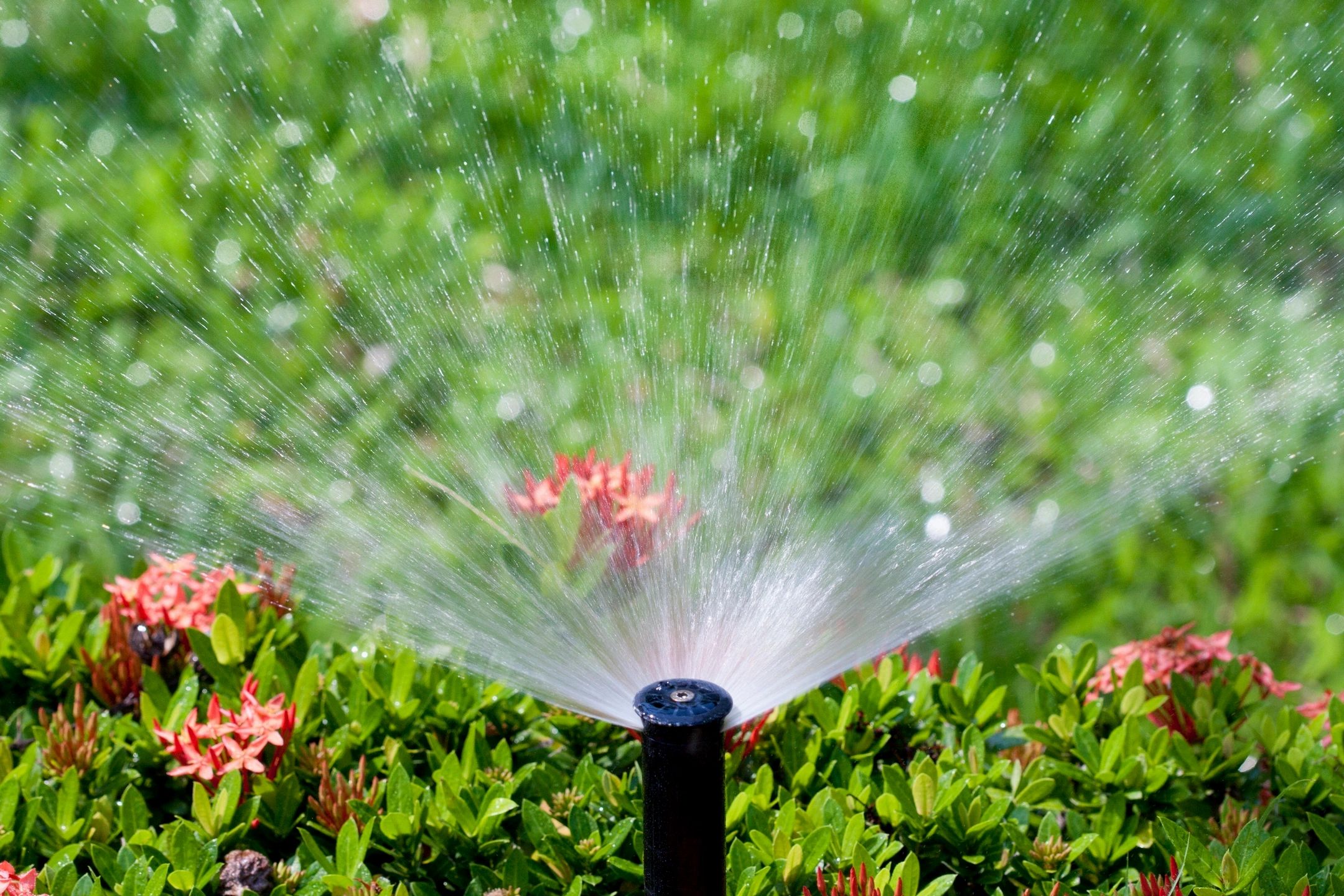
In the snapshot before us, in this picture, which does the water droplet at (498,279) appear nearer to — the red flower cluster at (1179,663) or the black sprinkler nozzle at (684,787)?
the red flower cluster at (1179,663)

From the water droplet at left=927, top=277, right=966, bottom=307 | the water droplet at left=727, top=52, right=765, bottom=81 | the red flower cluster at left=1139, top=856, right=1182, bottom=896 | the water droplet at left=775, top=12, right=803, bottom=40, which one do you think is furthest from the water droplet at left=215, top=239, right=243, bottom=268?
the red flower cluster at left=1139, top=856, right=1182, bottom=896

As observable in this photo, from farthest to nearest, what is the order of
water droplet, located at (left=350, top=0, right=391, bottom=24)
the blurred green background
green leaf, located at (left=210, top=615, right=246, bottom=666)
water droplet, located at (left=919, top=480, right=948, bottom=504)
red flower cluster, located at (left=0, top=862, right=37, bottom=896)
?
1. water droplet, located at (left=350, top=0, right=391, bottom=24)
2. the blurred green background
3. water droplet, located at (left=919, top=480, right=948, bottom=504)
4. green leaf, located at (left=210, top=615, right=246, bottom=666)
5. red flower cluster, located at (left=0, top=862, right=37, bottom=896)

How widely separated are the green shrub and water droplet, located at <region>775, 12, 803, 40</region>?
3.15m

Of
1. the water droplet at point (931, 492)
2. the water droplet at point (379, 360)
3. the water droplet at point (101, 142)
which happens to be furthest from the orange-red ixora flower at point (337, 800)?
the water droplet at point (101, 142)

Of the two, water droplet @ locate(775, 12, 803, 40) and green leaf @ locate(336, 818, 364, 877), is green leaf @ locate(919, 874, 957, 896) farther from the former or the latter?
water droplet @ locate(775, 12, 803, 40)

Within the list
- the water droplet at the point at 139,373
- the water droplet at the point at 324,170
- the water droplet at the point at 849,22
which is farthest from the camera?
the water droplet at the point at 849,22

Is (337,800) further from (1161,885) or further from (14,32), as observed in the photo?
(14,32)

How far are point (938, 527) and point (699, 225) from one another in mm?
1688

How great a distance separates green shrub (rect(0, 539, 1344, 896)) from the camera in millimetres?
1795

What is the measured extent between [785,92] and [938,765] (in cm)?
320

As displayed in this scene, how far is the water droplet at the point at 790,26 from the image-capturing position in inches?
196

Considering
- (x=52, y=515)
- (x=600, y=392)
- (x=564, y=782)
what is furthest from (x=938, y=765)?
(x=52, y=515)

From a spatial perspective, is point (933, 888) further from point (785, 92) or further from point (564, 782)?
point (785, 92)

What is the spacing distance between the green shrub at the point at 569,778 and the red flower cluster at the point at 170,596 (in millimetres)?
25
